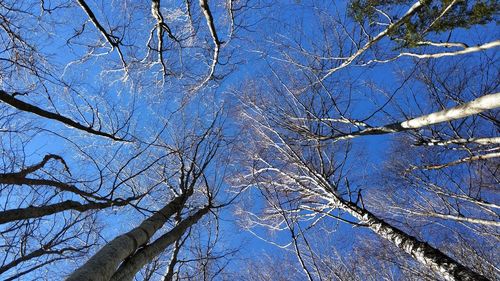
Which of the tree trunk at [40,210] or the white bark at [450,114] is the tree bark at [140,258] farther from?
the white bark at [450,114]

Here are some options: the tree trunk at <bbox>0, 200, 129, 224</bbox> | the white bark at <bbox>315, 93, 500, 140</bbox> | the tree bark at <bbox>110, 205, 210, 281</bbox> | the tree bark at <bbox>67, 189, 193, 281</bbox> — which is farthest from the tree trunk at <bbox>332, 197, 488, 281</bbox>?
the tree trunk at <bbox>0, 200, 129, 224</bbox>

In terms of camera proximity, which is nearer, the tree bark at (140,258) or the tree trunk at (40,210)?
the tree bark at (140,258)

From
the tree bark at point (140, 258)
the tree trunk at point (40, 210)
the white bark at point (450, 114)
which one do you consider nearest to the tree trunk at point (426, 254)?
the white bark at point (450, 114)

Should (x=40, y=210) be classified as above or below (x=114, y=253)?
above

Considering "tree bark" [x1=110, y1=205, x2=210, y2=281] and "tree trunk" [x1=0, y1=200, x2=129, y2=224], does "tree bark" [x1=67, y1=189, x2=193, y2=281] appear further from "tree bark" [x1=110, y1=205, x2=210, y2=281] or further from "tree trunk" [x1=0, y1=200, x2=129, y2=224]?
"tree trunk" [x1=0, y1=200, x2=129, y2=224]

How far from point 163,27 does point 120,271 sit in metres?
3.22

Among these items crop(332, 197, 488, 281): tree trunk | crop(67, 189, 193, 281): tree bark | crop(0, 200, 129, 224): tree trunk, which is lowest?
crop(332, 197, 488, 281): tree trunk

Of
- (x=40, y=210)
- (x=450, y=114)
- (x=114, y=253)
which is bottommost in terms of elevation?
(x=114, y=253)

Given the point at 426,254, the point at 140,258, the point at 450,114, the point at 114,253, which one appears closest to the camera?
the point at 114,253

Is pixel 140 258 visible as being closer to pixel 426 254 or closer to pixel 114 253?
pixel 114 253

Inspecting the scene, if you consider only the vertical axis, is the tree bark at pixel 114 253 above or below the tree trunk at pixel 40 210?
below

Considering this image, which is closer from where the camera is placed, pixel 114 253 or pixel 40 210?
pixel 114 253

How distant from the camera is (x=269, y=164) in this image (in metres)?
6.91

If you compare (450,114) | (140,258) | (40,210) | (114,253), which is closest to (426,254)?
(450,114)
